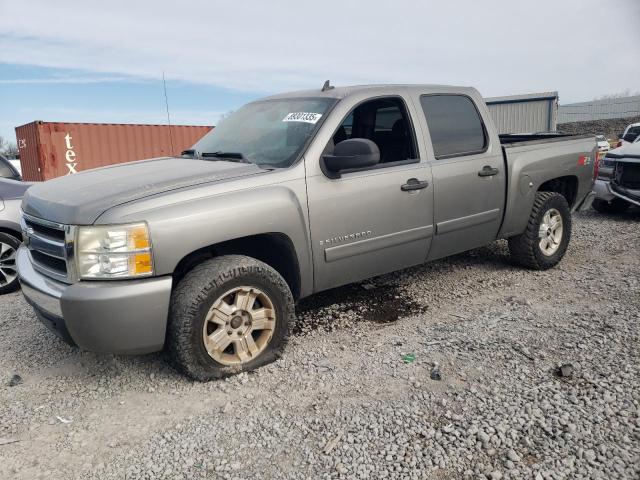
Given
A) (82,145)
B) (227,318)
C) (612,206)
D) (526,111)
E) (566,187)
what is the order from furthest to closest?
(526,111) < (82,145) < (612,206) < (566,187) < (227,318)

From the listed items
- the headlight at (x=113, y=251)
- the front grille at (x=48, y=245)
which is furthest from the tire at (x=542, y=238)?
the front grille at (x=48, y=245)

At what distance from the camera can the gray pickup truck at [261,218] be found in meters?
2.84

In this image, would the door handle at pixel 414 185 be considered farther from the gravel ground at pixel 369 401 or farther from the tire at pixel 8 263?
the tire at pixel 8 263

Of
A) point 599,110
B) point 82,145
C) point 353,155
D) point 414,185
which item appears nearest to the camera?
point 353,155

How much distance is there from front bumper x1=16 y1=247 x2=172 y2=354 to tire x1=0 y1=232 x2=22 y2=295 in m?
2.80

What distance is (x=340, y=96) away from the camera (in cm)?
385

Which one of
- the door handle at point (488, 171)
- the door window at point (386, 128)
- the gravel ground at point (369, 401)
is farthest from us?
the door handle at point (488, 171)

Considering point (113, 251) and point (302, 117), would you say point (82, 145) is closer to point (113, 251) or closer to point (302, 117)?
point (302, 117)

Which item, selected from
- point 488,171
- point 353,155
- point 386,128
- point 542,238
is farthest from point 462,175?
point 542,238

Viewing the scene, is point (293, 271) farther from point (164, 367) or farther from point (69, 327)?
point (69, 327)

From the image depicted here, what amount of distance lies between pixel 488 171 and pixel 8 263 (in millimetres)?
4833

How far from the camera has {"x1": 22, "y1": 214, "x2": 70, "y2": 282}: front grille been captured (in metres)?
2.95

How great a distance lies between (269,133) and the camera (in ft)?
12.8

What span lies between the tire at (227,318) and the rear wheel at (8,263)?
3160 millimetres
